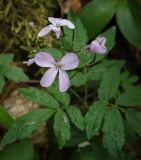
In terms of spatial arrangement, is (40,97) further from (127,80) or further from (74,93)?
(127,80)

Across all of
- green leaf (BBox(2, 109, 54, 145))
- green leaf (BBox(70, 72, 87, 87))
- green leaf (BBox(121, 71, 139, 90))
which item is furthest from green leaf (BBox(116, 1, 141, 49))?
green leaf (BBox(2, 109, 54, 145))

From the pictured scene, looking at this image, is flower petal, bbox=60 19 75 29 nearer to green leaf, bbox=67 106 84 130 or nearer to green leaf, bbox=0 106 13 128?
green leaf, bbox=67 106 84 130

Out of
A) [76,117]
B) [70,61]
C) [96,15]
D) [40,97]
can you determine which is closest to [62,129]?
[76,117]

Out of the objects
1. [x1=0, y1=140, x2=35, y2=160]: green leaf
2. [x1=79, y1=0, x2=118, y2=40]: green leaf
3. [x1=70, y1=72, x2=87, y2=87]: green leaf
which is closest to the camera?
[x1=70, y1=72, x2=87, y2=87]: green leaf

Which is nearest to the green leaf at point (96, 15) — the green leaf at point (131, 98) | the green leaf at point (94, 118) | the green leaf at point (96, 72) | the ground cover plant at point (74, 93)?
the ground cover plant at point (74, 93)

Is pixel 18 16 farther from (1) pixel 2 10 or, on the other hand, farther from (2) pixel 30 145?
(2) pixel 30 145

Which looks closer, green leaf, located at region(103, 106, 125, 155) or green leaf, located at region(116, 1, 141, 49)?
green leaf, located at region(103, 106, 125, 155)

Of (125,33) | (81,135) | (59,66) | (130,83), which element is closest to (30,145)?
(81,135)

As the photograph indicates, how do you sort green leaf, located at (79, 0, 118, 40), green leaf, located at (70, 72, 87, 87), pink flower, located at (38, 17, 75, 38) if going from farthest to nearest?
green leaf, located at (79, 0, 118, 40) → green leaf, located at (70, 72, 87, 87) → pink flower, located at (38, 17, 75, 38)
